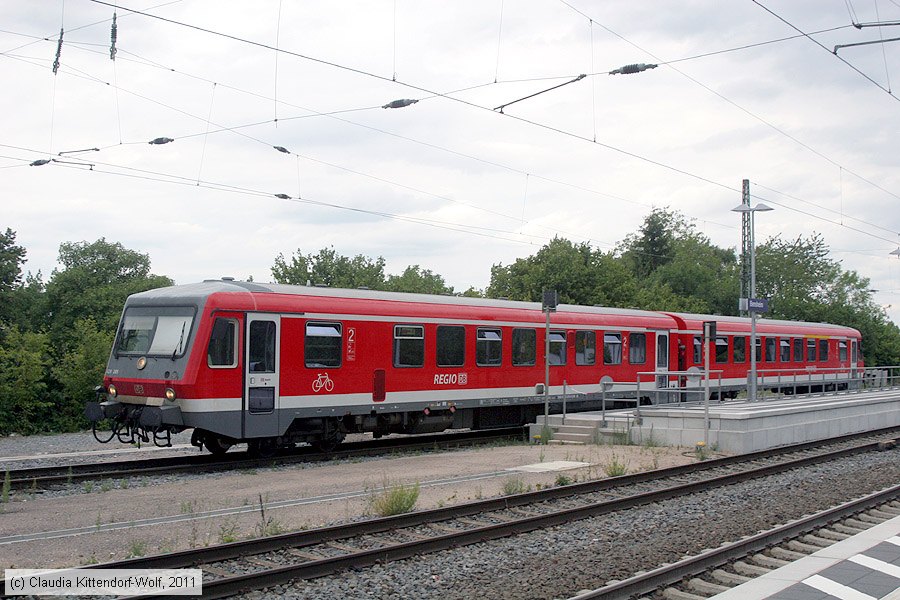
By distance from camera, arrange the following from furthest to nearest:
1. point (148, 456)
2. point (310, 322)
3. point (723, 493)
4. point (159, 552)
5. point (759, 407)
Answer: point (759, 407) → point (148, 456) → point (310, 322) → point (723, 493) → point (159, 552)

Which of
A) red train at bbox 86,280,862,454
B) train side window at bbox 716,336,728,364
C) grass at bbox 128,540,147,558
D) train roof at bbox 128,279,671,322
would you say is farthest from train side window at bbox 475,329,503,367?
grass at bbox 128,540,147,558

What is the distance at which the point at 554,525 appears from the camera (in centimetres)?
1105

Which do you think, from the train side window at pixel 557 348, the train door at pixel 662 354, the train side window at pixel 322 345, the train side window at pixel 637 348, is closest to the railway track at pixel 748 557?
the train side window at pixel 322 345

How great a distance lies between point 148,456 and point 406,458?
222 inches

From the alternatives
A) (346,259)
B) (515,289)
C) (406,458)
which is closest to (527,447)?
(406,458)

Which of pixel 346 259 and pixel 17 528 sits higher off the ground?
pixel 346 259

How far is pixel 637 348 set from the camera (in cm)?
2586

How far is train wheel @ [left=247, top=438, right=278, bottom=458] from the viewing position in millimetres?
17147

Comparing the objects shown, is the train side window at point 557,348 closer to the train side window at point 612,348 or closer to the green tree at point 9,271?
the train side window at point 612,348

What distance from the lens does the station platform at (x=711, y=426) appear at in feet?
61.8

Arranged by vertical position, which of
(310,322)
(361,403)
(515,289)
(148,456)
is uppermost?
(515,289)

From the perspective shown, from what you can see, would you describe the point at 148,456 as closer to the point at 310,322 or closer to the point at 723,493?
the point at 310,322

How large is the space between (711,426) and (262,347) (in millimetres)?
9653

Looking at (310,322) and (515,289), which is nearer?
(310,322)
